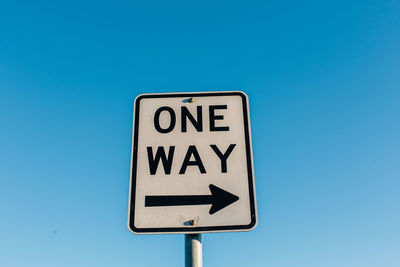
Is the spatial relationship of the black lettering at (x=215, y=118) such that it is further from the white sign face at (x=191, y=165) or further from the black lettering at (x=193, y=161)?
the black lettering at (x=193, y=161)

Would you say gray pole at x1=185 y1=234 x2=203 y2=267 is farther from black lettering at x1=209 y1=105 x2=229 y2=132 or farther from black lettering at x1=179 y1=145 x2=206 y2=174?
black lettering at x1=209 y1=105 x2=229 y2=132

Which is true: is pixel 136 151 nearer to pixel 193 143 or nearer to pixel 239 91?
pixel 193 143

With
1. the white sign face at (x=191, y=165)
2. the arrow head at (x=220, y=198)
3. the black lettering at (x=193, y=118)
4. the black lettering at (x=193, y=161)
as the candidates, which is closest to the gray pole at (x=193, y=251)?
the white sign face at (x=191, y=165)

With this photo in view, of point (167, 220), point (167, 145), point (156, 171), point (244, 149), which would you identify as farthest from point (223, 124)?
point (167, 220)

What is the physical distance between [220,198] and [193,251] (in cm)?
28

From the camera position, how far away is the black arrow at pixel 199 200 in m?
1.59

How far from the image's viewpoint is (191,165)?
1.68 metres

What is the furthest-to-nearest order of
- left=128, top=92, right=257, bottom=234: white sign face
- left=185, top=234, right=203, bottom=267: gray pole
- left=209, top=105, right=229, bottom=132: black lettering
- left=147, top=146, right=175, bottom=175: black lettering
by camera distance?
1. left=209, top=105, right=229, bottom=132: black lettering
2. left=147, top=146, right=175, bottom=175: black lettering
3. left=128, top=92, right=257, bottom=234: white sign face
4. left=185, top=234, right=203, bottom=267: gray pole

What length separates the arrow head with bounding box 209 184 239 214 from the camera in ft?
5.17

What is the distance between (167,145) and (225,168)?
33 cm

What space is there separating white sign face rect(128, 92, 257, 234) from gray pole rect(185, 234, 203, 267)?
0.11 feet

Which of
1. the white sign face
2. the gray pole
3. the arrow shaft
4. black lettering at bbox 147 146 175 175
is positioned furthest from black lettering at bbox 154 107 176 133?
the gray pole

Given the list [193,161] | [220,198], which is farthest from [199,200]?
[193,161]

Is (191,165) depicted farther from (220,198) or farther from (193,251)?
(193,251)
